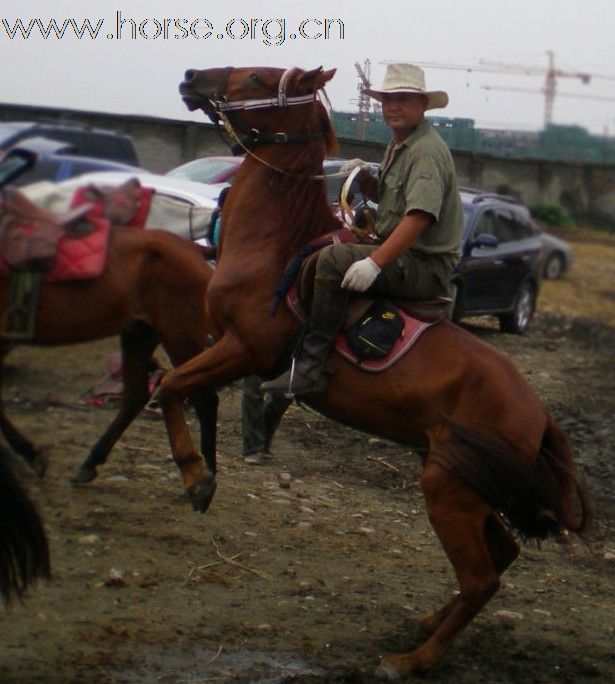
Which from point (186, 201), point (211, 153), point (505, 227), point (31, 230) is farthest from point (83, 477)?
point (505, 227)

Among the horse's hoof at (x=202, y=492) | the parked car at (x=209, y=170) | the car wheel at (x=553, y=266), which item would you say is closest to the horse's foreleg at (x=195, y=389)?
the horse's hoof at (x=202, y=492)

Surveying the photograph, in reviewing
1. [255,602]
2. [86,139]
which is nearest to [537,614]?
[255,602]

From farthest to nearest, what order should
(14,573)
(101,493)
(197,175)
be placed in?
(197,175), (101,493), (14,573)

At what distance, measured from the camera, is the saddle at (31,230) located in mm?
6266

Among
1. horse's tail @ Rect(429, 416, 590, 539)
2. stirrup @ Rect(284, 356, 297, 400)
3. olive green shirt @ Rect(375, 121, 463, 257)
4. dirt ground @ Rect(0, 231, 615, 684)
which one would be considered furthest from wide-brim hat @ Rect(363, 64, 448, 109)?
dirt ground @ Rect(0, 231, 615, 684)

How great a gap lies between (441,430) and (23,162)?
2.12 metres

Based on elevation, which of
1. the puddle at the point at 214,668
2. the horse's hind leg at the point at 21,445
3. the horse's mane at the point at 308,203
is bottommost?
the puddle at the point at 214,668

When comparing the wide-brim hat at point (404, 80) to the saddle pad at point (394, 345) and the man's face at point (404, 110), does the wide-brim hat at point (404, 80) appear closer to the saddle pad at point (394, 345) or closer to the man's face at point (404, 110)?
the man's face at point (404, 110)

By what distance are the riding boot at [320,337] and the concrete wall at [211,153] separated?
1.39 metres

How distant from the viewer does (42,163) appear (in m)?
5.74

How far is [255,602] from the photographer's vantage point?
6.43 m

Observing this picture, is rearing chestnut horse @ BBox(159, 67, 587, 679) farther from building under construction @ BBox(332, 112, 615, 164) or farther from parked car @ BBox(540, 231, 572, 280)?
parked car @ BBox(540, 231, 572, 280)

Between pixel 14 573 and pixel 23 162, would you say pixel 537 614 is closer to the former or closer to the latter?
pixel 14 573

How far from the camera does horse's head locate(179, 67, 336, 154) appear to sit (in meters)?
6.20
